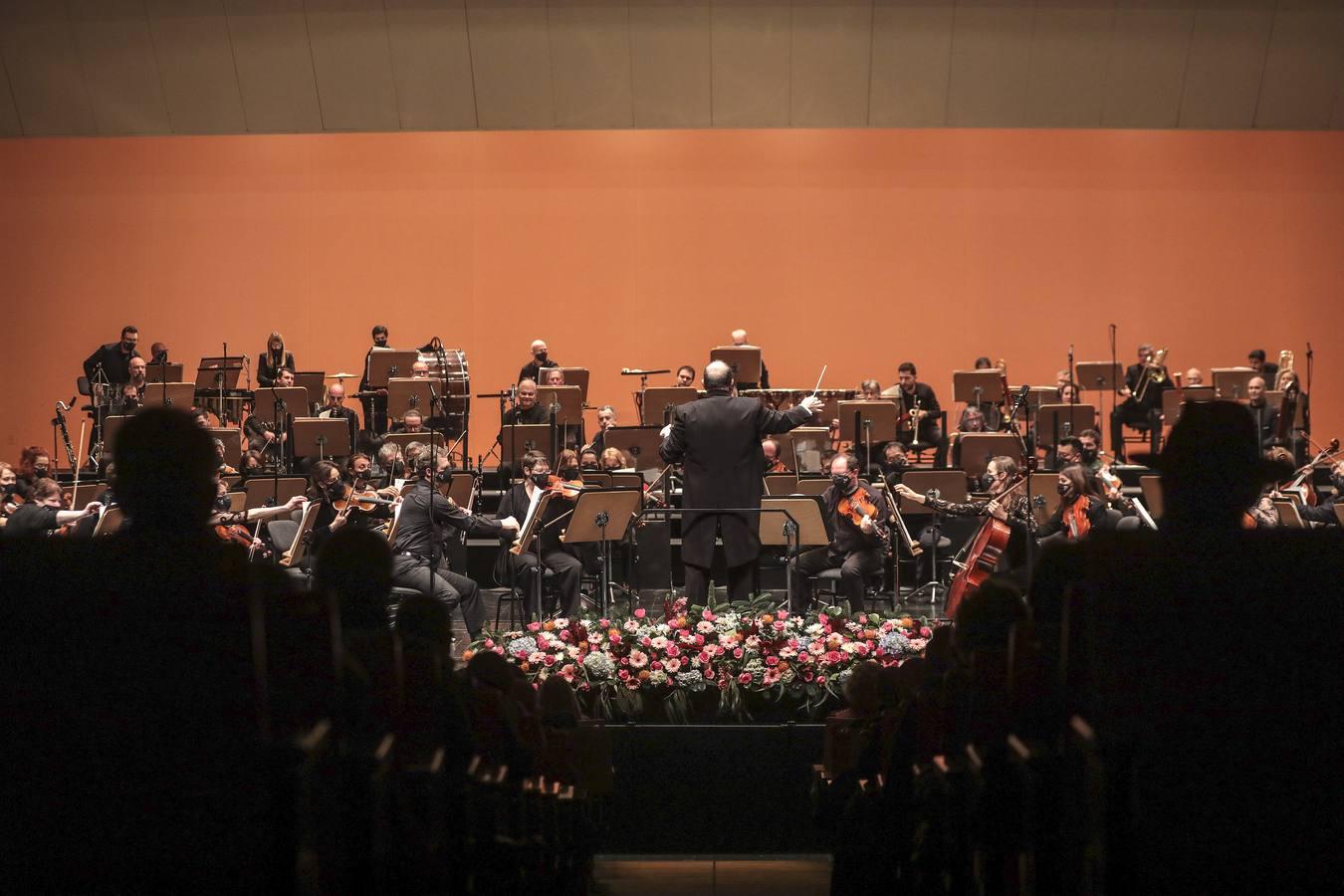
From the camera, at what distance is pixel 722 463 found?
6.88 meters

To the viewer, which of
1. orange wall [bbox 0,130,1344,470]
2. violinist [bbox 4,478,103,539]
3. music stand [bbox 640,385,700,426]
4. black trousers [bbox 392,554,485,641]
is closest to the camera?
black trousers [bbox 392,554,485,641]

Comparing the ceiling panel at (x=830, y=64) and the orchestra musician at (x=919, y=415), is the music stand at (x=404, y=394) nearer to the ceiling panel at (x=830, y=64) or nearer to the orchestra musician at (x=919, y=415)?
the orchestra musician at (x=919, y=415)

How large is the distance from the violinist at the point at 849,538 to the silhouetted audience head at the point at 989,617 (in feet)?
19.9

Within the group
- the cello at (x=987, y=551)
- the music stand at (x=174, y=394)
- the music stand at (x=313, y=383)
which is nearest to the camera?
the cello at (x=987, y=551)

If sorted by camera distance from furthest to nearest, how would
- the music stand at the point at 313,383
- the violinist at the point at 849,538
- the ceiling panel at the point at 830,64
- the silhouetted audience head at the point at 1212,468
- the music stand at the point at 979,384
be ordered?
the ceiling panel at the point at 830,64 → the music stand at the point at 313,383 → the music stand at the point at 979,384 → the violinist at the point at 849,538 → the silhouetted audience head at the point at 1212,468

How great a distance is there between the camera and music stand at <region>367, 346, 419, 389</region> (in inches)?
462

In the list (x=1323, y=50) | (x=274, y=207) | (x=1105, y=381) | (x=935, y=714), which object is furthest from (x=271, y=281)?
(x=935, y=714)

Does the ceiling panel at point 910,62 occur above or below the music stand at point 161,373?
above

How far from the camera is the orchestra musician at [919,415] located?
12.1m

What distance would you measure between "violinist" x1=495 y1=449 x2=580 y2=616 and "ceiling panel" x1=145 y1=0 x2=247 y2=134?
8661 mm

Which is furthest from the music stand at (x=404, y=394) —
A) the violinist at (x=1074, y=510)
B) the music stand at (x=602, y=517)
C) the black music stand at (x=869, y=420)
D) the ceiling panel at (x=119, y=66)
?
the ceiling panel at (x=119, y=66)

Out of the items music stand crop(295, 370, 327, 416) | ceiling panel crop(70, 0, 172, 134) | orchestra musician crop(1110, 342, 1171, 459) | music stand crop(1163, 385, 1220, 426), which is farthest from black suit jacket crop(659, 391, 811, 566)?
ceiling panel crop(70, 0, 172, 134)

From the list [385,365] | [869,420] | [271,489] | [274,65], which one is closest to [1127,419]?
[869,420]

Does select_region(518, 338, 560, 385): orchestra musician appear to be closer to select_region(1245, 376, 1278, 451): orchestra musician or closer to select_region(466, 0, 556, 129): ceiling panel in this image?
select_region(466, 0, 556, 129): ceiling panel
